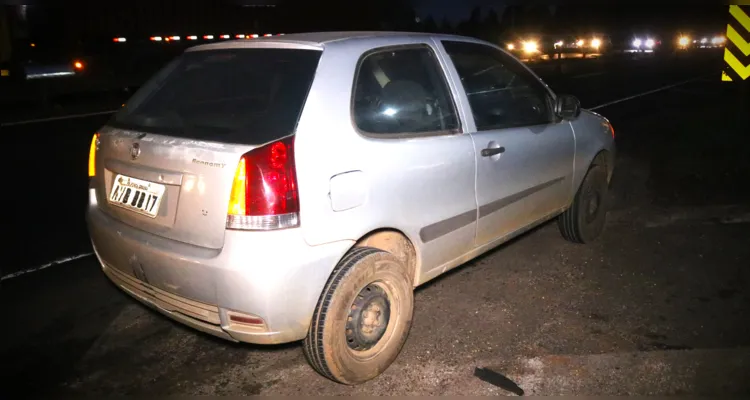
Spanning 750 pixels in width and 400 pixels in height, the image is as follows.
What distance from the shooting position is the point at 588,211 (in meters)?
4.83

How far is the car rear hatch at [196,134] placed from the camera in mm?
2596

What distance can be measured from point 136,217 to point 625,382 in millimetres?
2486

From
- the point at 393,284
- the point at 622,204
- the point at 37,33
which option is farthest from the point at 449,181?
the point at 37,33

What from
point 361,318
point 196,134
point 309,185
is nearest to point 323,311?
point 361,318

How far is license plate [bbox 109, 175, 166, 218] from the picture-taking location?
2.79 meters

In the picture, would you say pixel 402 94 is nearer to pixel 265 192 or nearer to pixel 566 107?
pixel 265 192

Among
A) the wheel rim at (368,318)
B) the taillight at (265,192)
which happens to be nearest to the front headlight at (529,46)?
the wheel rim at (368,318)

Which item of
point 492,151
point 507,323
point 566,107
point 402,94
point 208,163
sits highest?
point 402,94

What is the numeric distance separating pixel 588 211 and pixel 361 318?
2.62 meters

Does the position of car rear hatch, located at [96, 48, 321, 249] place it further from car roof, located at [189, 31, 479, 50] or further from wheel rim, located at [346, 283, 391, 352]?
wheel rim, located at [346, 283, 391, 352]

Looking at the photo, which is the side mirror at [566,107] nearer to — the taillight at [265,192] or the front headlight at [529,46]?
the taillight at [265,192]

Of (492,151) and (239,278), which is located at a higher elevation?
(492,151)

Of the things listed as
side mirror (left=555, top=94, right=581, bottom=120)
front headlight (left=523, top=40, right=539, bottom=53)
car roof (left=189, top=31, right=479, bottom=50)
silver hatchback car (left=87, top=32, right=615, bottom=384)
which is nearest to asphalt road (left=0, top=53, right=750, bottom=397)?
silver hatchback car (left=87, top=32, right=615, bottom=384)

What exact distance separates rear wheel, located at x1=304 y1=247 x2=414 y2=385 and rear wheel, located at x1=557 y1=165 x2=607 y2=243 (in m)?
2.09
